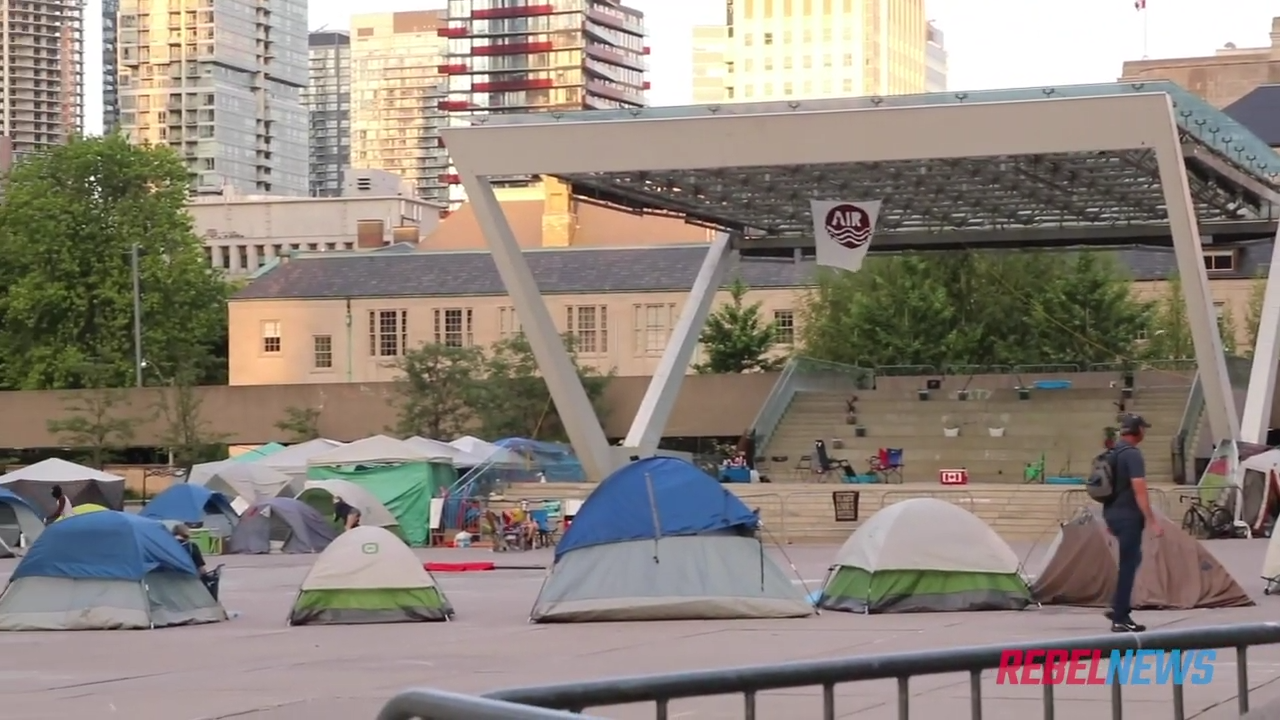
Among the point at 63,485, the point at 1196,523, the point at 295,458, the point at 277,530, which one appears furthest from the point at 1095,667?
the point at 63,485

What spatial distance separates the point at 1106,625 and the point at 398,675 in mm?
6011

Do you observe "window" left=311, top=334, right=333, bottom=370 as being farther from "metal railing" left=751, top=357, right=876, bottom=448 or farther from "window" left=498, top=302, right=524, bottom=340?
"metal railing" left=751, top=357, right=876, bottom=448

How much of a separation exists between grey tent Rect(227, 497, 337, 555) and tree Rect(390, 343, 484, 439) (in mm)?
19148

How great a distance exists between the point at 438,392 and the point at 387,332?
18.2 meters

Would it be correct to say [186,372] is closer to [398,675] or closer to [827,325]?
[827,325]

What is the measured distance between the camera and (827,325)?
220 ft

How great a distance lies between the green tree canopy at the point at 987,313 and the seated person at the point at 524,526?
28284mm

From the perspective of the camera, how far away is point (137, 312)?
2940 inches

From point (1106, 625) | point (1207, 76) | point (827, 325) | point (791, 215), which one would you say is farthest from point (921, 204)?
point (1207, 76)

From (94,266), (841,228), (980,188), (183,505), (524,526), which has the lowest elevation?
(524,526)

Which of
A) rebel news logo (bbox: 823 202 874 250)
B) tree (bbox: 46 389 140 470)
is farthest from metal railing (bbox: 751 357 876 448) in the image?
tree (bbox: 46 389 140 470)

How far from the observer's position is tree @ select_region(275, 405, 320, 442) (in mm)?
61438

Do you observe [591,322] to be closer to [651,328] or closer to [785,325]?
[651,328]

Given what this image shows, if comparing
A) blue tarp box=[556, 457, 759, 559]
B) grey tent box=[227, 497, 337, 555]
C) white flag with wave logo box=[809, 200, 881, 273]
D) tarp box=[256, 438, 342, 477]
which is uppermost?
white flag with wave logo box=[809, 200, 881, 273]
